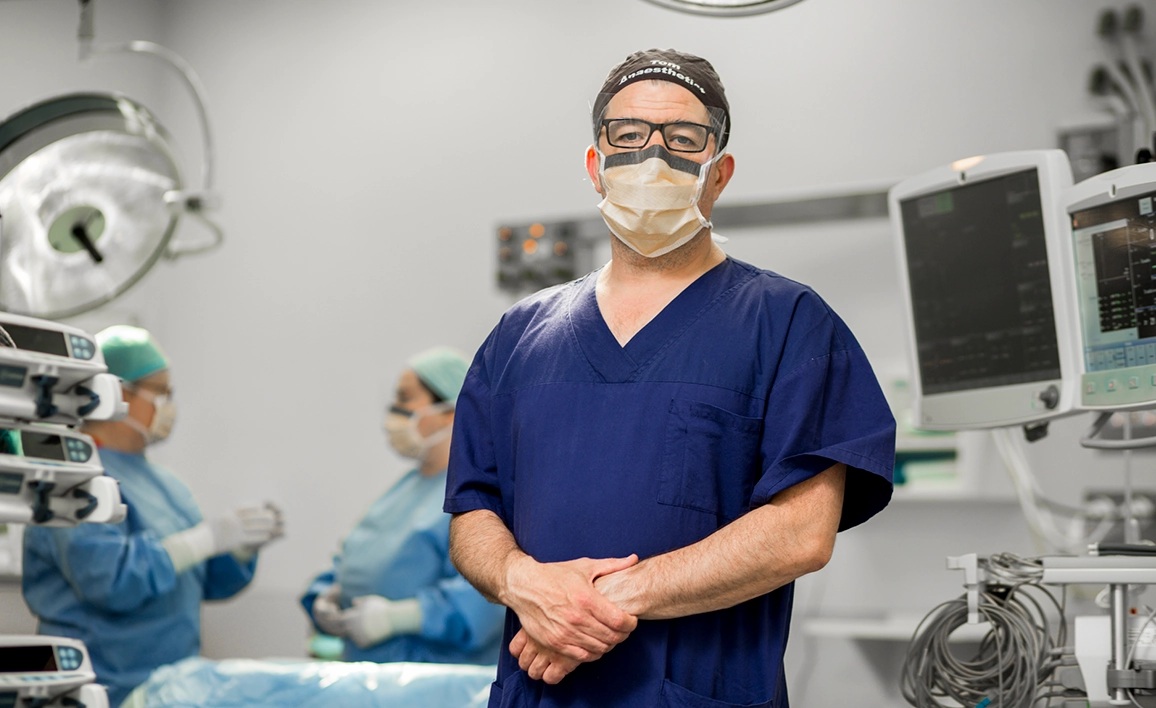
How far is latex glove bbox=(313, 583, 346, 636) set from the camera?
297 cm

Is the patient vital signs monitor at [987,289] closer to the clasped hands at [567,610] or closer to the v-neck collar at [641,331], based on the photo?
the v-neck collar at [641,331]

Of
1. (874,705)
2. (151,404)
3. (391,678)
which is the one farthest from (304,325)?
(874,705)

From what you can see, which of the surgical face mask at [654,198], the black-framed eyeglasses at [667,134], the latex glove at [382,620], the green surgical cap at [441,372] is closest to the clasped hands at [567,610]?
the surgical face mask at [654,198]

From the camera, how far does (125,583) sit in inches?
103

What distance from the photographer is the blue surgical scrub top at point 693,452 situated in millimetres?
1261

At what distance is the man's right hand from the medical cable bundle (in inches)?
26.2

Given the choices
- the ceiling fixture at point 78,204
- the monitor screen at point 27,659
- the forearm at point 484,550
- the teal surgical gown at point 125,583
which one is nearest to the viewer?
the forearm at point 484,550

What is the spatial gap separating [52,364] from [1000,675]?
1391mm

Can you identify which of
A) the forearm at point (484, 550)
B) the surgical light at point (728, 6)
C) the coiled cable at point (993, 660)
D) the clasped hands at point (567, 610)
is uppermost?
the surgical light at point (728, 6)

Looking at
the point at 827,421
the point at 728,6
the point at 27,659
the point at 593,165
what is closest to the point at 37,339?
the point at 27,659

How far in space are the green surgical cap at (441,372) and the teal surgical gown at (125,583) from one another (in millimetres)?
764

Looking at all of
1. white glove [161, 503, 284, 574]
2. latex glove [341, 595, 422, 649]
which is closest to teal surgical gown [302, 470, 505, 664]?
latex glove [341, 595, 422, 649]

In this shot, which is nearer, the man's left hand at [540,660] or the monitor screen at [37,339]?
the man's left hand at [540,660]

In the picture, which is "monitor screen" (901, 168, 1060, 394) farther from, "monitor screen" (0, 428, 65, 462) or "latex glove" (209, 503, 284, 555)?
"latex glove" (209, 503, 284, 555)
